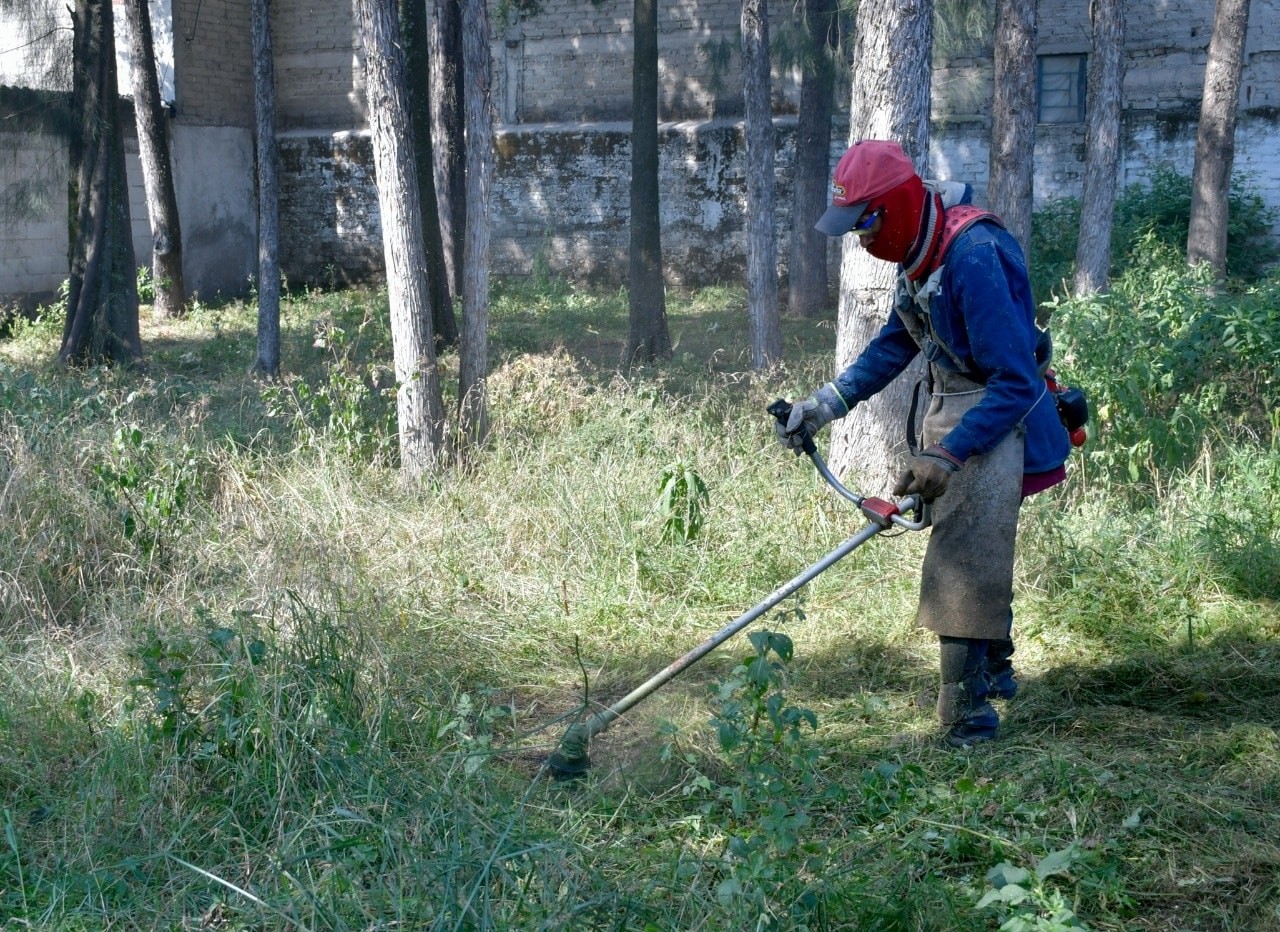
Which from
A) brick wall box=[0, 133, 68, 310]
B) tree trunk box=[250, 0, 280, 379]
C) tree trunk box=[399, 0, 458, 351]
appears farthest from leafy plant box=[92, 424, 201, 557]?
brick wall box=[0, 133, 68, 310]

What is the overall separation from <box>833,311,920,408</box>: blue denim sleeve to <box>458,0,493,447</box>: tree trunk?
363 centimetres

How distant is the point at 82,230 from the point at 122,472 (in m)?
7.50

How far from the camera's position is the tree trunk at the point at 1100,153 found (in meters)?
12.7

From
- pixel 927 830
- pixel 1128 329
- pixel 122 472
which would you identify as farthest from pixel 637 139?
pixel 927 830

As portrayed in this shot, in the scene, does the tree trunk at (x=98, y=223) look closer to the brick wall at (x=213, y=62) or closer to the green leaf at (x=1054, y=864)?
the brick wall at (x=213, y=62)

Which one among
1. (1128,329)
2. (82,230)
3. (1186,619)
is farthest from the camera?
(82,230)

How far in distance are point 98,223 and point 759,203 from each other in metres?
6.61

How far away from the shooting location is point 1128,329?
22.0ft

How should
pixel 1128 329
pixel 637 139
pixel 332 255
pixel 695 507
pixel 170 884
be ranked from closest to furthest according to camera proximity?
pixel 170 884 → pixel 695 507 → pixel 1128 329 → pixel 637 139 → pixel 332 255

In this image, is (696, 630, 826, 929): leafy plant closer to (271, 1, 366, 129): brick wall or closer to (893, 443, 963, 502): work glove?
(893, 443, 963, 502): work glove

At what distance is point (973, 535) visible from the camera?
397 centimetres

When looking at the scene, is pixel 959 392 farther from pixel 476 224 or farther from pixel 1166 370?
pixel 476 224

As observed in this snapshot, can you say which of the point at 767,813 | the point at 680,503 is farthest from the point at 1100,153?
the point at 767,813

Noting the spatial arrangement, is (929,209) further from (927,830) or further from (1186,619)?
(1186,619)
